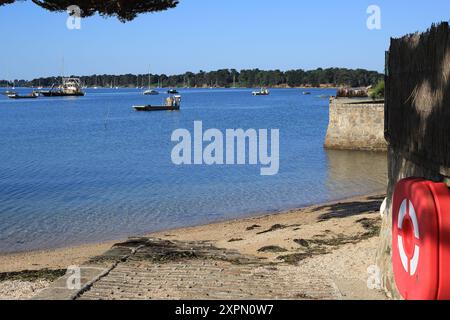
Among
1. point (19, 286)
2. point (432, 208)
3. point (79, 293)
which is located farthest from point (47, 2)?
point (432, 208)

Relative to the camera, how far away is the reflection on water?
83.5 ft

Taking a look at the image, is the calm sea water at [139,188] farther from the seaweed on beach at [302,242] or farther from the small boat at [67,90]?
the small boat at [67,90]

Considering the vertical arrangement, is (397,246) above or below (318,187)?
above

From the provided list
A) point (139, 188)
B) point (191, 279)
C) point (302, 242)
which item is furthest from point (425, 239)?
point (139, 188)

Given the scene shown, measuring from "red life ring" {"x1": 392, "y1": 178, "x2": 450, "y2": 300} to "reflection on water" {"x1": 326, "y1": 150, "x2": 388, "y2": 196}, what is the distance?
17933 mm

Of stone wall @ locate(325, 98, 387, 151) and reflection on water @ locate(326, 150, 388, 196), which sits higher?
stone wall @ locate(325, 98, 387, 151)

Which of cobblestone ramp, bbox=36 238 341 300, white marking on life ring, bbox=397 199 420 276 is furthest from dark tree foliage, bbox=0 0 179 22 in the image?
white marking on life ring, bbox=397 199 420 276

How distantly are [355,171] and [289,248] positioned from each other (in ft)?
60.3

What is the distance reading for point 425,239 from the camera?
5258 millimetres

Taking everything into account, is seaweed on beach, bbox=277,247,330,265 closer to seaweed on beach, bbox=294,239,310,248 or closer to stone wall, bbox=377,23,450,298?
seaweed on beach, bbox=294,239,310,248

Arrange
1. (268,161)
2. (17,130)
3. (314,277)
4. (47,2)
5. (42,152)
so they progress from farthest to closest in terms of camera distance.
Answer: (17,130) → (42,152) → (268,161) → (47,2) → (314,277)
